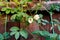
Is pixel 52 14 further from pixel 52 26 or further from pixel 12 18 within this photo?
pixel 12 18

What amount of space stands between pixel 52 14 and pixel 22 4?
270 mm

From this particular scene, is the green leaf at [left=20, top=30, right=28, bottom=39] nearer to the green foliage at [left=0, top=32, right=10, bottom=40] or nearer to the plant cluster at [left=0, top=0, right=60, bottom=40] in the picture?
the plant cluster at [left=0, top=0, right=60, bottom=40]

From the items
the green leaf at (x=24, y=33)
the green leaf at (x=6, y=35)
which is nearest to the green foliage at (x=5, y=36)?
the green leaf at (x=6, y=35)

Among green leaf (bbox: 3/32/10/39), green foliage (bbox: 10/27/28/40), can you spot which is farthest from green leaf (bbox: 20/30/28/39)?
green leaf (bbox: 3/32/10/39)

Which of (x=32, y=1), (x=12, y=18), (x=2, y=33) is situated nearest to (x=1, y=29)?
(x=2, y=33)

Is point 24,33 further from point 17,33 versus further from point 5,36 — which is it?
point 5,36

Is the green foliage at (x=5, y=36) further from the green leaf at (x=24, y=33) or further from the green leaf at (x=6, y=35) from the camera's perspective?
the green leaf at (x=24, y=33)

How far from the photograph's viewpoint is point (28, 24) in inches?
A: 66.0

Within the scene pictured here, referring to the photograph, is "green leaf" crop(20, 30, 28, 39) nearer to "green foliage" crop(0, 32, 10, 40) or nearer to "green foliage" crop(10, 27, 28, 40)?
"green foliage" crop(10, 27, 28, 40)

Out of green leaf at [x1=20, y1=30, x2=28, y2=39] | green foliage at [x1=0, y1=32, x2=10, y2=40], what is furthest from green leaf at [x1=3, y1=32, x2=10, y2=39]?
green leaf at [x1=20, y1=30, x2=28, y2=39]

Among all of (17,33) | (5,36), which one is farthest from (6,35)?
(17,33)

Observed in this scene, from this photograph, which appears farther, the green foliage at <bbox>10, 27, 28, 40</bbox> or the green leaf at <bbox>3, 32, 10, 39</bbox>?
the green leaf at <bbox>3, 32, 10, 39</bbox>

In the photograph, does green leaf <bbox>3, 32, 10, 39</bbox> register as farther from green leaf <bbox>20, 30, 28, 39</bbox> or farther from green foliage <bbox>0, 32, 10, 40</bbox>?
green leaf <bbox>20, 30, 28, 39</bbox>

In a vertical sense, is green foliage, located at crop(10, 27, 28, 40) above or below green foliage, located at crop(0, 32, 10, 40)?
above
